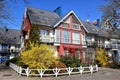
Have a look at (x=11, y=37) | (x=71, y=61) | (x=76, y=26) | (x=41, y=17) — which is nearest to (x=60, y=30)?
(x=76, y=26)

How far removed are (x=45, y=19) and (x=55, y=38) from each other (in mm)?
4389

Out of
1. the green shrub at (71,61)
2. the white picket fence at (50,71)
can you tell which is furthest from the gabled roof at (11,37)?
the white picket fence at (50,71)

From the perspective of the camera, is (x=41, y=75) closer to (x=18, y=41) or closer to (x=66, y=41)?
(x=66, y=41)

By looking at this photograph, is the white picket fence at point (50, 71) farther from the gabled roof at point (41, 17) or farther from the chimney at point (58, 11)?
the chimney at point (58, 11)

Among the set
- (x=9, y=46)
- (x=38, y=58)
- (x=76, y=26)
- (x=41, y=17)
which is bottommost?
(x=38, y=58)

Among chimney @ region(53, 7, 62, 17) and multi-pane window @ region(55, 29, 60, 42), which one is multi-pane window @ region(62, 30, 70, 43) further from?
chimney @ region(53, 7, 62, 17)

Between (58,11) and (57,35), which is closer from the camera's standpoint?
(57,35)

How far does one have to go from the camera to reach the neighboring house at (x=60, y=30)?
3372 centimetres

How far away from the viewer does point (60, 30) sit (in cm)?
3481

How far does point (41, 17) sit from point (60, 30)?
14.6 ft

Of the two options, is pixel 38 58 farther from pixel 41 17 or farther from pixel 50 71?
pixel 41 17

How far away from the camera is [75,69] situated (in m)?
21.9

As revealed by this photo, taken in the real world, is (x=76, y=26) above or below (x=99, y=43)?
above

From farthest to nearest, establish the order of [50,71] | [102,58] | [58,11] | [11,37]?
[11,37]
[58,11]
[102,58]
[50,71]
